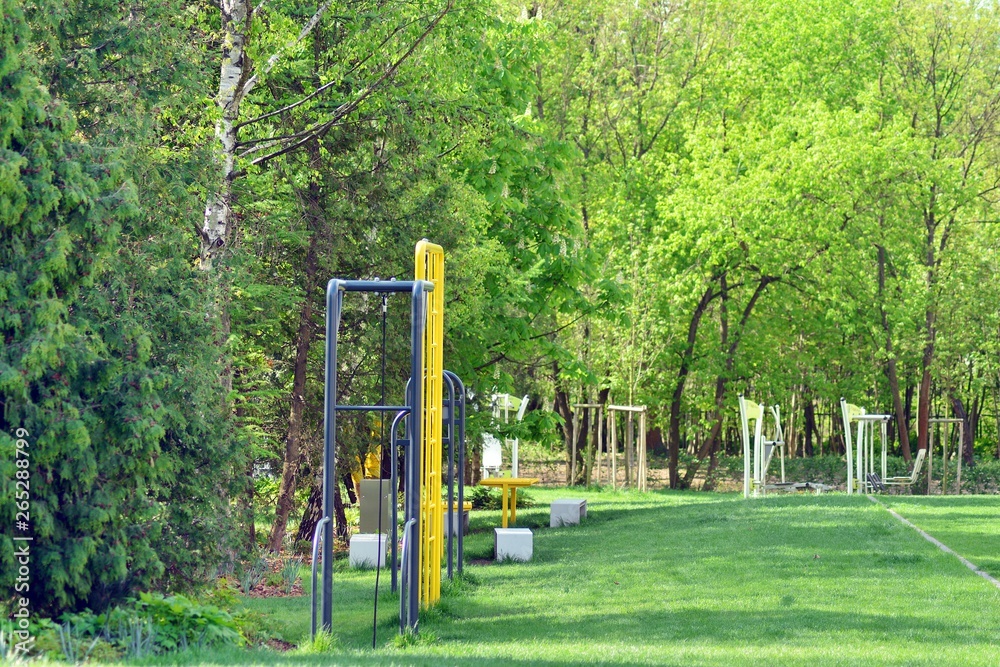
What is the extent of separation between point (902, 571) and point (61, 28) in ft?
30.9

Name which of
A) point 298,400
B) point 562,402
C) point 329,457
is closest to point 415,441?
point 329,457

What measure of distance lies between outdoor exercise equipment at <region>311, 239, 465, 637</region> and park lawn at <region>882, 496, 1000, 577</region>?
5956 millimetres

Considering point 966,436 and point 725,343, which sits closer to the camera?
point 725,343

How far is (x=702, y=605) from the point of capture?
10.9 meters

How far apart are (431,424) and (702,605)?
293 centimetres

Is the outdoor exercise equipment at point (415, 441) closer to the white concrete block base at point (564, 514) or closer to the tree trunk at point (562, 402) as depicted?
the white concrete block base at point (564, 514)

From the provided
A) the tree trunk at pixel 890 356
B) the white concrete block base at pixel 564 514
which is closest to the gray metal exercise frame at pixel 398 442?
the white concrete block base at pixel 564 514

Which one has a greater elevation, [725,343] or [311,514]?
[725,343]

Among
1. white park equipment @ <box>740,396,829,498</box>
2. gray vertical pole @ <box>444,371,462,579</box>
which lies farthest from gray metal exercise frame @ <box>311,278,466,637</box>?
white park equipment @ <box>740,396,829,498</box>

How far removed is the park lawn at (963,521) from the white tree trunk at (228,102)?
866cm

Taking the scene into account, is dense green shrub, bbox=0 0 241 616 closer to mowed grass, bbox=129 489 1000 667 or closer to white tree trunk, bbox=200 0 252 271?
mowed grass, bbox=129 489 1000 667

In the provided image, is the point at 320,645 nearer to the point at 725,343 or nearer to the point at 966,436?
the point at 725,343

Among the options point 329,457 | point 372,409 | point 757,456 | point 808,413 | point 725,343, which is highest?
point 725,343

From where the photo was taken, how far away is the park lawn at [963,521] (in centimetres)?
1416
